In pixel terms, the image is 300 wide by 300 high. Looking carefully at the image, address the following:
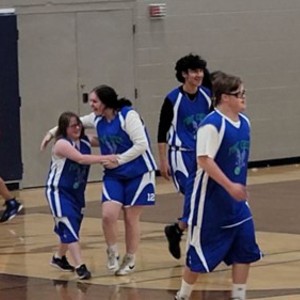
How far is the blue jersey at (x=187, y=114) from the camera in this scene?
12.0m

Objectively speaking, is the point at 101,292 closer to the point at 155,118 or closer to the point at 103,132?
the point at 103,132

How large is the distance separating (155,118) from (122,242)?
709 cm

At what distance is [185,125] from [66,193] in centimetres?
140

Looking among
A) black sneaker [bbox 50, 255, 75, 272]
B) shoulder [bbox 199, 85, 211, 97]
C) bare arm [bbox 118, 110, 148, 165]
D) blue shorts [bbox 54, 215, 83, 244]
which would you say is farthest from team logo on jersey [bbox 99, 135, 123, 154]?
black sneaker [bbox 50, 255, 75, 272]

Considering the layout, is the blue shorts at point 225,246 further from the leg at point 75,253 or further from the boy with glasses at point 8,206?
the boy with glasses at point 8,206

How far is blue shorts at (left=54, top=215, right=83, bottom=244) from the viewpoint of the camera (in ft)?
37.5

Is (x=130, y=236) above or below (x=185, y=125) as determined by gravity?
below

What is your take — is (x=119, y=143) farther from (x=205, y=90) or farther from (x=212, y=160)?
(x=212, y=160)

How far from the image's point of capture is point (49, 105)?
63.4ft

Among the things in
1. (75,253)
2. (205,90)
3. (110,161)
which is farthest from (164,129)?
(75,253)

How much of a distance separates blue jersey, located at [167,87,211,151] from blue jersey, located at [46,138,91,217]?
3.45 feet

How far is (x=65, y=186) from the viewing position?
37.7 feet

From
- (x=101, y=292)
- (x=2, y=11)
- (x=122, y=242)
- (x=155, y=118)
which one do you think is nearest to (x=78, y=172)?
(x=101, y=292)

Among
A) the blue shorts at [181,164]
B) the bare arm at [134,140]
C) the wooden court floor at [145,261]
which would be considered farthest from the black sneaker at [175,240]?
the bare arm at [134,140]
